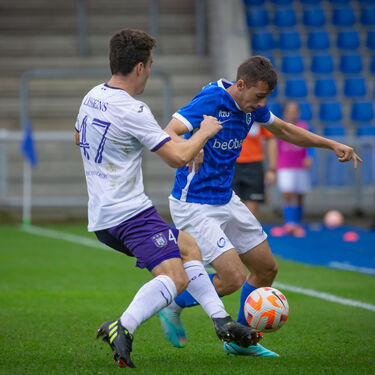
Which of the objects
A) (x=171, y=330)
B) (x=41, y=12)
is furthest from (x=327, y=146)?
(x=41, y=12)

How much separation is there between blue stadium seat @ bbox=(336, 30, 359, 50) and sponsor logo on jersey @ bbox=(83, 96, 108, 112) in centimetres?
1603

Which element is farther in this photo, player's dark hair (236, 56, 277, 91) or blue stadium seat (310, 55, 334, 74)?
blue stadium seat (310, 55, 334, 74)

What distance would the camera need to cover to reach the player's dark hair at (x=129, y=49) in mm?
4195

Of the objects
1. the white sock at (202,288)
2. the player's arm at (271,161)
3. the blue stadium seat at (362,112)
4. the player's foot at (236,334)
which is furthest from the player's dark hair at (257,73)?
the blue stadium seat at (362,112)

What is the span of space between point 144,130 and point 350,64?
51.6ft

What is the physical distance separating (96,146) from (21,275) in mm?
4651

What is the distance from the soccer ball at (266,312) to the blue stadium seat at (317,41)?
1522 centimetres

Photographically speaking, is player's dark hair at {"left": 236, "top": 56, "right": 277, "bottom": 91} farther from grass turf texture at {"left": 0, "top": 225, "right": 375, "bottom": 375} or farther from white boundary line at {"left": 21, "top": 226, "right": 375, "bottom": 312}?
white boundary line at {"left": 21, "top": 226, "right": 375, "bottom": 312}

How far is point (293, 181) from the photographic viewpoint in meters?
12.9

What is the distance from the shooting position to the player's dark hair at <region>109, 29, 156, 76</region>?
Answer: 4195 mm

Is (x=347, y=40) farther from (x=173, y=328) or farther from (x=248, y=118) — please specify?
(x=173, y=328)

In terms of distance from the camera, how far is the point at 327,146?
5.25 meters

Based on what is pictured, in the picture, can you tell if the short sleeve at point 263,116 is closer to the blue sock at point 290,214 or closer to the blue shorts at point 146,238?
the blue shorts at point 146,238

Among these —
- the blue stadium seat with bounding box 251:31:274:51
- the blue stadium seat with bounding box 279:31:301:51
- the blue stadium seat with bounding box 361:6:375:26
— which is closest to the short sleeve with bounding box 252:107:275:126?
the blue stadium seat with bounding box 251:31:274:51
